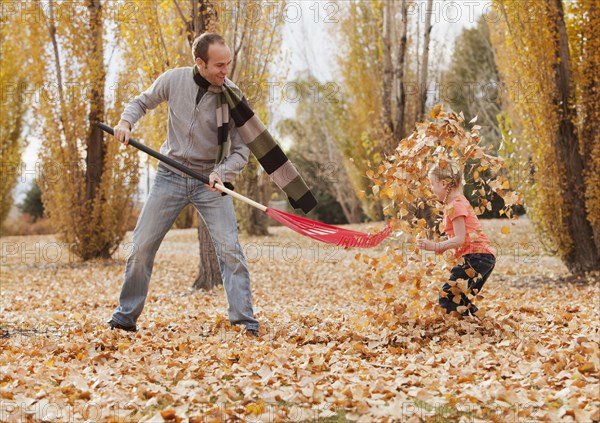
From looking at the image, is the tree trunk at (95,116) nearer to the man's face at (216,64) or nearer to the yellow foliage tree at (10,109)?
the yellow foliage tree at (10,109)

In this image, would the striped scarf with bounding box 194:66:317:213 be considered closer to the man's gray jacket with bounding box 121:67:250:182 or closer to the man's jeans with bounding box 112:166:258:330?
the man's gray jacket with bounding box 121:67:250:182

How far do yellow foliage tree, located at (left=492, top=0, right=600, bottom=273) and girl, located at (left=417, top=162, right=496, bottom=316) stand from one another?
460cm

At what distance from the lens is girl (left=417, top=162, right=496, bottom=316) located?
4262 millimetres

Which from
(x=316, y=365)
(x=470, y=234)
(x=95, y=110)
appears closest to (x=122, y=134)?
(x=316, y=365)

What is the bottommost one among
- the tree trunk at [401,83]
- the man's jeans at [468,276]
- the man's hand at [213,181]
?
the man's jeans at [468,276]

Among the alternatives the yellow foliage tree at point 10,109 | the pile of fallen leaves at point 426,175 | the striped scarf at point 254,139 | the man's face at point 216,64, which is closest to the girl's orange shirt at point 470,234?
the pile of fallen leaves at point 426,175

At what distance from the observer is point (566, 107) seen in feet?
27.6

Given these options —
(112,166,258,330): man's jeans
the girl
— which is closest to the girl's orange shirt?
the girl

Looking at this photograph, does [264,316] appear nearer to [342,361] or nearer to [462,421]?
[342,361]

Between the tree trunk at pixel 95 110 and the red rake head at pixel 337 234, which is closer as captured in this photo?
the red rake head at pixel 337 234

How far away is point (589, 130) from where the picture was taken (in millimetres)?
8344

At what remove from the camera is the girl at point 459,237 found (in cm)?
426

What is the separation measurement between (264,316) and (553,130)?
4979 millimetres

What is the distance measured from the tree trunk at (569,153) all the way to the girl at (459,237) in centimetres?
462
